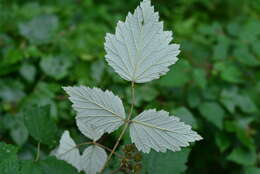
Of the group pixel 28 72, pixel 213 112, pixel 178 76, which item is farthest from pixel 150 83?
pixel 28 72

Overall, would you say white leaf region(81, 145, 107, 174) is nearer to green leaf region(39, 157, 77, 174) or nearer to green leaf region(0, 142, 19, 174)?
green leaf region(39, 157, 77, 174)

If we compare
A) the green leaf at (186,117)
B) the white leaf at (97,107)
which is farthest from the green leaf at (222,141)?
the white leaf at (97,107)

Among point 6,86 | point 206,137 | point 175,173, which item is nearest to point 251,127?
point 206,137

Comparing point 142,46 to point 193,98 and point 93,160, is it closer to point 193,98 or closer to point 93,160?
point 93,160

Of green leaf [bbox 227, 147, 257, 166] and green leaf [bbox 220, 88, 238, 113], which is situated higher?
green leaf [bbox 220, 88, 238, 113]

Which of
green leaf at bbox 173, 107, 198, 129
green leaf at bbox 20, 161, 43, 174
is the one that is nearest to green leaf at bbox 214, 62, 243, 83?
green leaf at bbox 173, 107, 198, 129

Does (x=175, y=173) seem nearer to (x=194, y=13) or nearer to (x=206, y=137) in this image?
(x=206, y=137)
